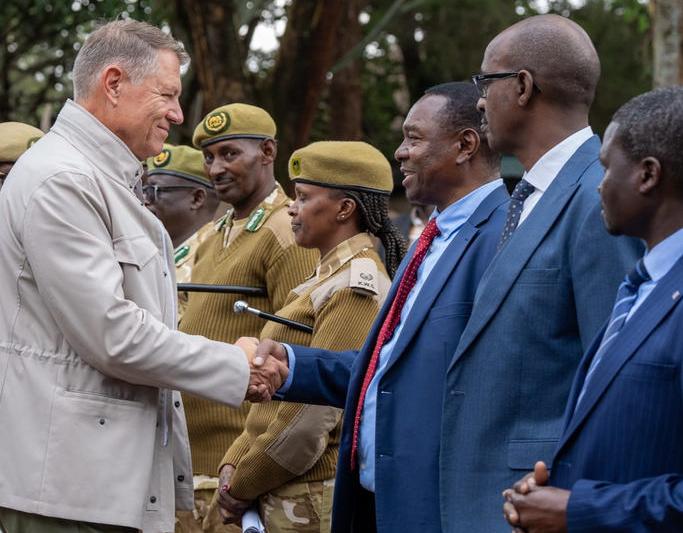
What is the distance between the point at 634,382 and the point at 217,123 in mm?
3930

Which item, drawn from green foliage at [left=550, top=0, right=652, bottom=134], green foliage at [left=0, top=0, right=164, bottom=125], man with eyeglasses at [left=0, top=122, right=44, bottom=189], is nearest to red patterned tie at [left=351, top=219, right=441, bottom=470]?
man with eyeglasses at [left=0, top=122, right=44, bottom=189]

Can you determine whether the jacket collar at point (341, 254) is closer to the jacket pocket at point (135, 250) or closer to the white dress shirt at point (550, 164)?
the jacket pocket at point (135, 250)

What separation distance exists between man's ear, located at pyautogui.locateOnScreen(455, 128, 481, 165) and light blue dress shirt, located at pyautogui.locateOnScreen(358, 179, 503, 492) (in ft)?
0.43

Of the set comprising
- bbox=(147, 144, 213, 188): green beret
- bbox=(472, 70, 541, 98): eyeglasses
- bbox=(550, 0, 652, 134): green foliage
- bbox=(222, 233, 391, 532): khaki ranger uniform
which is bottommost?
bbox=(222, 233, 391, 532): khaki ranger uniform

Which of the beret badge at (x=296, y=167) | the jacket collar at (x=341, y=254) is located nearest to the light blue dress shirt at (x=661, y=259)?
the jacket collar at (x=341, y=254)

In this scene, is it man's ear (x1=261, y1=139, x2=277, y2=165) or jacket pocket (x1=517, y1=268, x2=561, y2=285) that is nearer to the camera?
jacket pocket (x1=517, y1=268, x2=561, y2=285)

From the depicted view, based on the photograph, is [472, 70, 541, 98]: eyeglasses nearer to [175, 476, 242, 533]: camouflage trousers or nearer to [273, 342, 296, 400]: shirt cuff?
[273, 342, 296, 400]: shirt cuff

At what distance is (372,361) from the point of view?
4.53m

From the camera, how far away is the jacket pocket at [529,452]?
12.0ft

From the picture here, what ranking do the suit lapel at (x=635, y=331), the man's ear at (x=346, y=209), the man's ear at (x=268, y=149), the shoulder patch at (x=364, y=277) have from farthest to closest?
the man's ear at (x=268, y=149)
the man's ear at (x=346, y=209)
the shoulder patch at (x=364, y=277)
the suit lapel at (x=635, y=331)

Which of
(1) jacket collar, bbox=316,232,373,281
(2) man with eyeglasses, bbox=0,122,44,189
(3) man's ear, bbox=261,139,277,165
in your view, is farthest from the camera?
(2) man with eyeglasses, bbox=0,122,44,189

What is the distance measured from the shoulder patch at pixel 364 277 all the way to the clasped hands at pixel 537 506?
1.92m

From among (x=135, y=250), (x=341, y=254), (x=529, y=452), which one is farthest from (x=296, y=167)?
(x=529, y=452)

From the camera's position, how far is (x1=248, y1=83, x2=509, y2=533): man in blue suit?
4.26m
